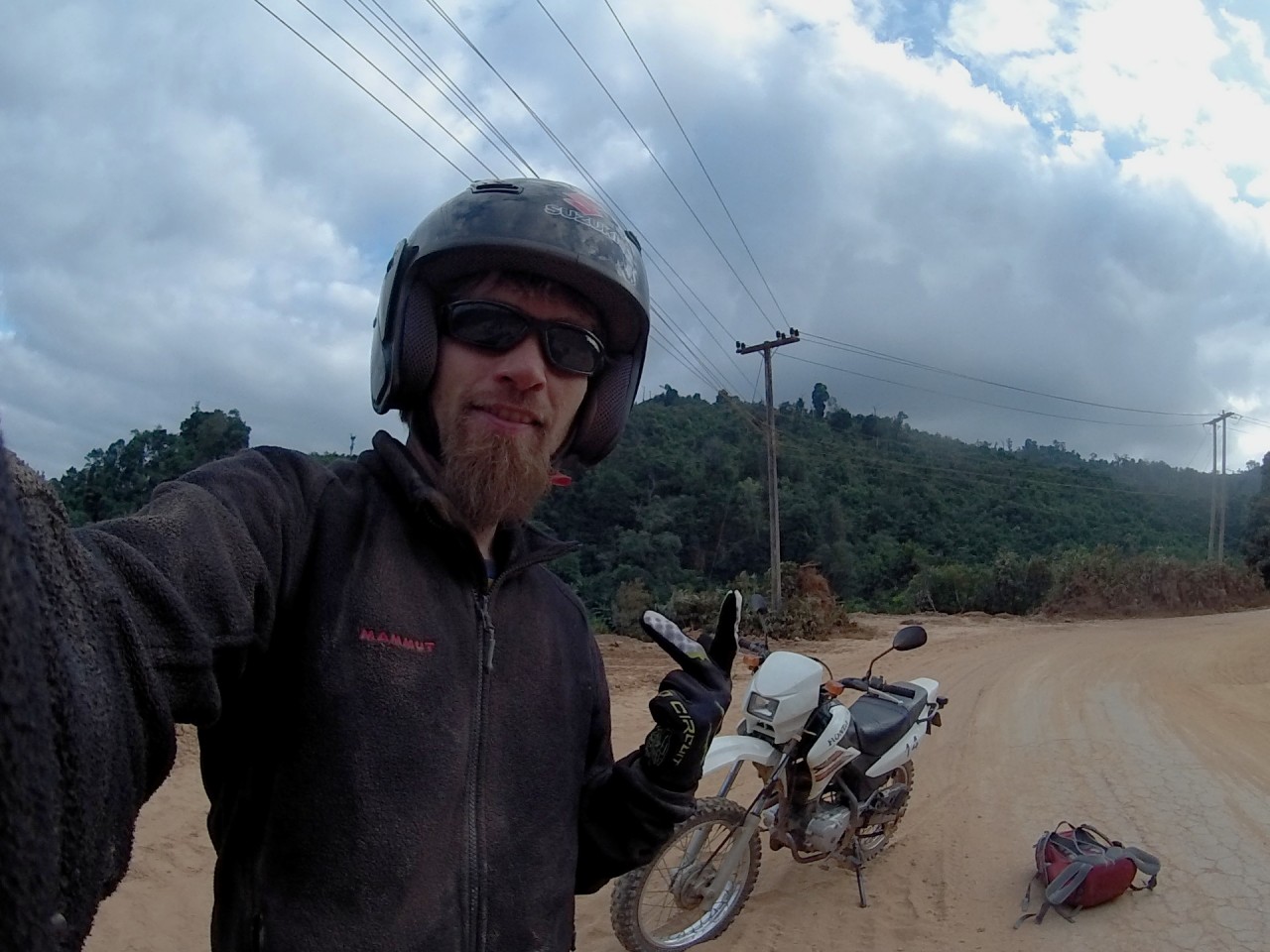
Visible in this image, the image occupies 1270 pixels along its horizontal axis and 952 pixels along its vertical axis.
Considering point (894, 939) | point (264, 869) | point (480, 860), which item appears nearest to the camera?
point (264, 869)

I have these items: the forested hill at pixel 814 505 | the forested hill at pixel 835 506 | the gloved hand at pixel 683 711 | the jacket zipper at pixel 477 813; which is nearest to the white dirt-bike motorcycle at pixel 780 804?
the gloved hand at pixel 683 711

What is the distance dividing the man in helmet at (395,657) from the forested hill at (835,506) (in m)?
13.2

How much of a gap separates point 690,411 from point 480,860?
4808cm

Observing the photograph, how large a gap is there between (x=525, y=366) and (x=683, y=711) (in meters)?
0.67

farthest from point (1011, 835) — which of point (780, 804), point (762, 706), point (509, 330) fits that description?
point (509, 330)

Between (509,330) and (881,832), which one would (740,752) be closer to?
(881,832)

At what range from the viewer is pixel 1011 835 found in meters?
4.45

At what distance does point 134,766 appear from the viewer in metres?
0.61

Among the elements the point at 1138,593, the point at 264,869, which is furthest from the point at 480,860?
the point at 1138,593

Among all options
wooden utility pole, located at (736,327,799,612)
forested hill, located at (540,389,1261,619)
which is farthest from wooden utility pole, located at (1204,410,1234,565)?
wooden utility pole, located at (736,327,799,612)

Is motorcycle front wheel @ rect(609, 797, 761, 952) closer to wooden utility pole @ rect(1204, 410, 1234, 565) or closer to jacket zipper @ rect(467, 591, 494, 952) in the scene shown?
jacket zipper @ rect(467, 591, 494, 952)

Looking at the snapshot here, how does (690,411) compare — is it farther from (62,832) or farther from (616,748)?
(62,832)

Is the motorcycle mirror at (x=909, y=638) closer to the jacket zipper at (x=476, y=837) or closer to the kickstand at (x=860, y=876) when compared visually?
the kickstand at (x=860, y=876)

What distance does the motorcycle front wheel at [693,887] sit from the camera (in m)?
3.22
